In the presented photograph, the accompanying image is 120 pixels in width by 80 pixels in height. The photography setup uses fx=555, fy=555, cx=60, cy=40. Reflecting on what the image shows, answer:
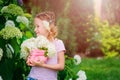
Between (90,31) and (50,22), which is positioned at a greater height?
(50,22)

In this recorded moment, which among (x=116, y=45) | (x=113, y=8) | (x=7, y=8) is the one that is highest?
(x=7, y=8)

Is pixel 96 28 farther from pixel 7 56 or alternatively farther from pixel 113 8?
pixel 7 56

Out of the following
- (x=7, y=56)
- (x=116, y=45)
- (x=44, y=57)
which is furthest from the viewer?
(x=116, y=45)

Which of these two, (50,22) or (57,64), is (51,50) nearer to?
(57,64)

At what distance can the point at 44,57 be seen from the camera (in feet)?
13.4

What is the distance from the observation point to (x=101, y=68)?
9.37m

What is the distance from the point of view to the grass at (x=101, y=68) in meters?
8.31

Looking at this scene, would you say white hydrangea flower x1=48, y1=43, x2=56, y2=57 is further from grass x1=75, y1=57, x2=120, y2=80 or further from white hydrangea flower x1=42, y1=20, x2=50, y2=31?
grass x1=75, y1=57, x2=120, y2=80

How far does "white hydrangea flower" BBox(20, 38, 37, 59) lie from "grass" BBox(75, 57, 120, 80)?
3855 millimetres

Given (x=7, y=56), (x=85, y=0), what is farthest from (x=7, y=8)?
(x=85, y=0)

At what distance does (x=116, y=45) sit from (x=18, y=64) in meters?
7.26

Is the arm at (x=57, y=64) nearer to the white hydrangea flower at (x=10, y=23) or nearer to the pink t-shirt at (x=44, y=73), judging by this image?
the pink t-shirt at (x=44, y=73)

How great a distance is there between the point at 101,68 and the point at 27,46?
528 cm

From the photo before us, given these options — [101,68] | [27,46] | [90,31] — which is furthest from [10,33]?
[90,31]
